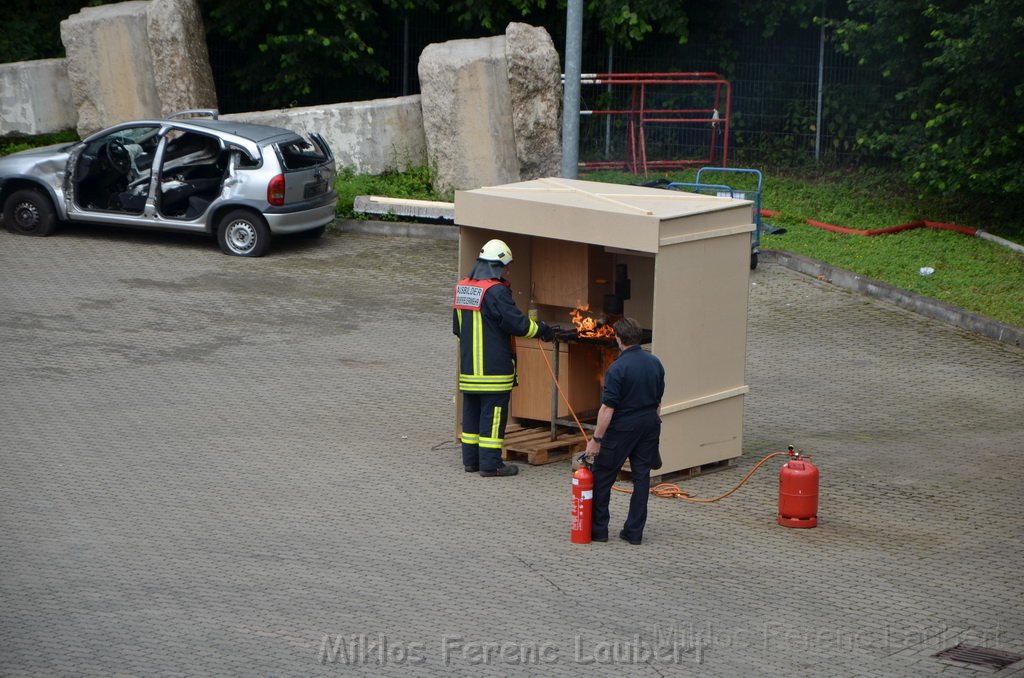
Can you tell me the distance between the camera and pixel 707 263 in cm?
1041

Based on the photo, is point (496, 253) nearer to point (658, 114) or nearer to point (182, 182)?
point (182, 182)

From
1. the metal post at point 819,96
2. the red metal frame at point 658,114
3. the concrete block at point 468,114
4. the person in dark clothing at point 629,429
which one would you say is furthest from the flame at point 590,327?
the metal post at point 819,96

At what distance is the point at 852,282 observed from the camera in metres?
16.7

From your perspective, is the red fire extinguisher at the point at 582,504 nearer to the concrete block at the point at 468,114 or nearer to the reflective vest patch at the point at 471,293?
the reflective vest patch at the point at 471,293

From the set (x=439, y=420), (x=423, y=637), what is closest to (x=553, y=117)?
(x=439, y=420)

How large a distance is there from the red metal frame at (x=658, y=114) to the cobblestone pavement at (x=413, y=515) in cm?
792

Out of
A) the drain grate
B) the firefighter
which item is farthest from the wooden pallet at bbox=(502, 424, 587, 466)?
the drain grate

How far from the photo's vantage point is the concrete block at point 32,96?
2273 centimetres

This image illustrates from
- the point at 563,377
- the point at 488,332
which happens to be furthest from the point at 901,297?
the point at 488,332

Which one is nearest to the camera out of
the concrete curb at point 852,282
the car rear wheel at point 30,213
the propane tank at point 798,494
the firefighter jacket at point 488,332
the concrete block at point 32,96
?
the propane tank at point 798,494

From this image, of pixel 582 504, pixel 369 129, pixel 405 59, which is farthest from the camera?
pixel 405 59

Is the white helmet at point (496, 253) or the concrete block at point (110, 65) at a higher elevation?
the concrete block at point (110, 65)

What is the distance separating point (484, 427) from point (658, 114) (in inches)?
575

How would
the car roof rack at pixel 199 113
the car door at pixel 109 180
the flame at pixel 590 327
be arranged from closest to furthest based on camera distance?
the flame at pixel 590 327 → the car door at pixel 109 180 → the car roof rack at pixel 199 113
